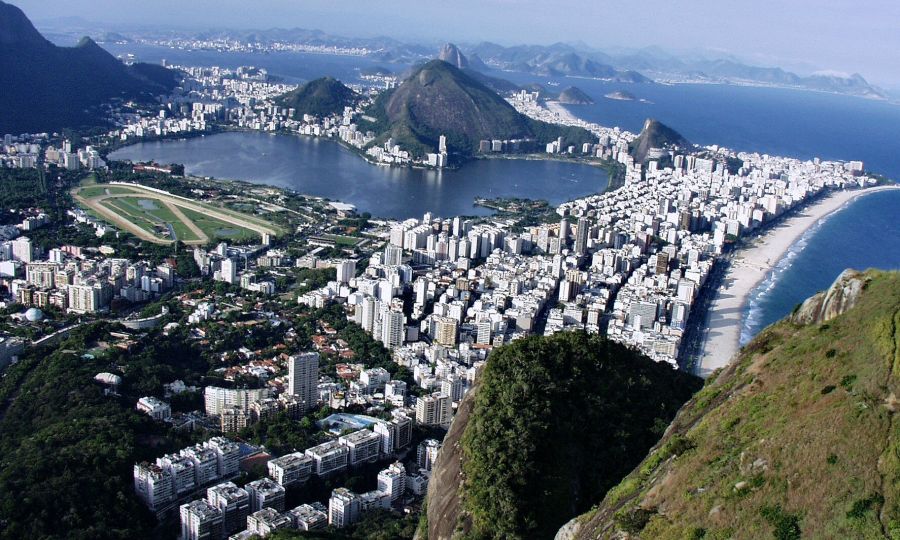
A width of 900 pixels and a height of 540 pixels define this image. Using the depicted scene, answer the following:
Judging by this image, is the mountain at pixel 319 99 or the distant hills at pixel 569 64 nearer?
the mountain at pixel 319 99

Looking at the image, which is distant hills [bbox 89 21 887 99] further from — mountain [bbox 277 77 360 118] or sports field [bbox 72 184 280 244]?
sports field [bbox 72 184 280 244]

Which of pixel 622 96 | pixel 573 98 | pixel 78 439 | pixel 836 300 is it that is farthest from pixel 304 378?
pixel 622 96

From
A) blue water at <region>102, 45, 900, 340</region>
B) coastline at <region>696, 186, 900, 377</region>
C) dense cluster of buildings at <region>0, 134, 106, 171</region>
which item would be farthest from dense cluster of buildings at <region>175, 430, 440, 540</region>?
dense cluster of buildings at <region>0, 134, 106, 171</region>

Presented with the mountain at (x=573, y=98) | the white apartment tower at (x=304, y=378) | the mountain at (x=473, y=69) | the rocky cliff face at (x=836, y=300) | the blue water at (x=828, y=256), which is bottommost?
the white apartment tower at (x=304, y=378)

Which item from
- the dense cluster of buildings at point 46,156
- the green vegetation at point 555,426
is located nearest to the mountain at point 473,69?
the dense cluster of buildings at point 46,156

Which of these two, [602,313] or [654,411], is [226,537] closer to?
[654,411]

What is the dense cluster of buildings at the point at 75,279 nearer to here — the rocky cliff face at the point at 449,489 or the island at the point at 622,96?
the rocky cliff face at the point at 449,489
